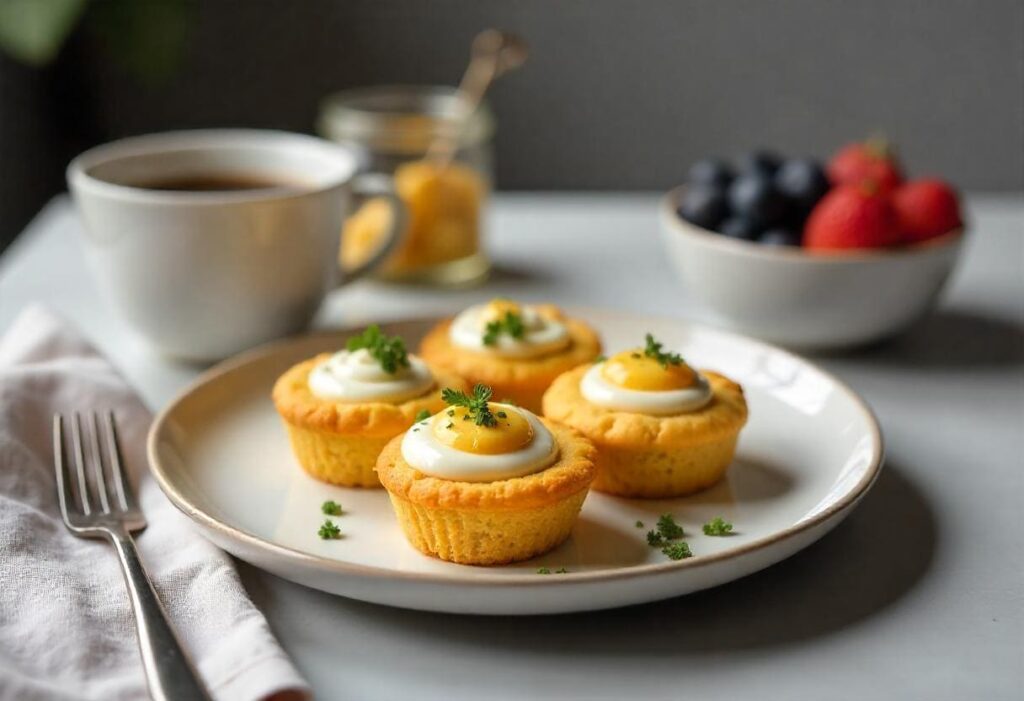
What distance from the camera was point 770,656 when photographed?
46.8 inches

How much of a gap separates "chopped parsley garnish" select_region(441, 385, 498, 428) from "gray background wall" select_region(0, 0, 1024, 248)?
116 inches

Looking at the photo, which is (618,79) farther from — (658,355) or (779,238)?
(658,355)

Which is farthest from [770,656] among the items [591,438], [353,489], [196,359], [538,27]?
[538,27]

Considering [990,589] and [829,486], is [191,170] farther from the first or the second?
[990,589]

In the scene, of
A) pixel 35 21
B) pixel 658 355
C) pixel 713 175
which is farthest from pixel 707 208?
pixel 35 21

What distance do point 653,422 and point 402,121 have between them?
4.14 feet

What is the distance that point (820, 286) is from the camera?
1975 millimetres

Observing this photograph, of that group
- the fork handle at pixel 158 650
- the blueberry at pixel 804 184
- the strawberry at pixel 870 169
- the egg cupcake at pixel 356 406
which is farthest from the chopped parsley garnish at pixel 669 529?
the strawberry at pixel 870 169

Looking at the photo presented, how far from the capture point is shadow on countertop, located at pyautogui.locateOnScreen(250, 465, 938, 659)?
121 cm

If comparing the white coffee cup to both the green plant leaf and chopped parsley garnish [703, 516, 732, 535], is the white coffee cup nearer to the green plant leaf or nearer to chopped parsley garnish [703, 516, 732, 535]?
chopped parsley garnish [703, 516, 732, 535]

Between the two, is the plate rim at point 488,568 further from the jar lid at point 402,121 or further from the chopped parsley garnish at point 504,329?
the jar lid at point 402,121

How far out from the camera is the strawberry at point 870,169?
2207mm

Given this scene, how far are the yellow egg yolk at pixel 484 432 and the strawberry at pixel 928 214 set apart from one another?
1.01 metres

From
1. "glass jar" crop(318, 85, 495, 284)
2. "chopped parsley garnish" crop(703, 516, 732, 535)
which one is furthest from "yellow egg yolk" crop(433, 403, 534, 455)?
"glass jar" crop(318, 85, 495, 284)
